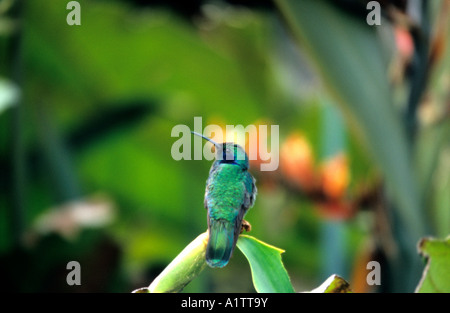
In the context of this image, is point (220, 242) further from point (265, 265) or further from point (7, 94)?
point (7, 94)

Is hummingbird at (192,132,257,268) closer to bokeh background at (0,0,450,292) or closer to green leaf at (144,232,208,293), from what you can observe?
green leaf at (144,232,208,293)

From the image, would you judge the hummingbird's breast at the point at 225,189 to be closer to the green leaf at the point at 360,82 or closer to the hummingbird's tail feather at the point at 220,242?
the hummingbird's tail feather at the point at 220,242

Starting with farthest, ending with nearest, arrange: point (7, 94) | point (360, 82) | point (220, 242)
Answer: point (7, 94)
point (360, 82)
point (220, 242)

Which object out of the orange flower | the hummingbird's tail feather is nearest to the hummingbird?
the hummingbird's tail feather

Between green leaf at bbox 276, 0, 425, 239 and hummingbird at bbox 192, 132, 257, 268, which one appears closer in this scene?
hummingbird at bbox 192, 132, 257, 268

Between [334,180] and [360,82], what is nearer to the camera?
[360,82]

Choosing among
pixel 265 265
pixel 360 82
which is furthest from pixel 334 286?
pixel 360 82

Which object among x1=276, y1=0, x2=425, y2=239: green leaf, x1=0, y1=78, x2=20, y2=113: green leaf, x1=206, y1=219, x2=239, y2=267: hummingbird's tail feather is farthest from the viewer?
x1=0, y1=78, x2=20, y2=113: green leaf
